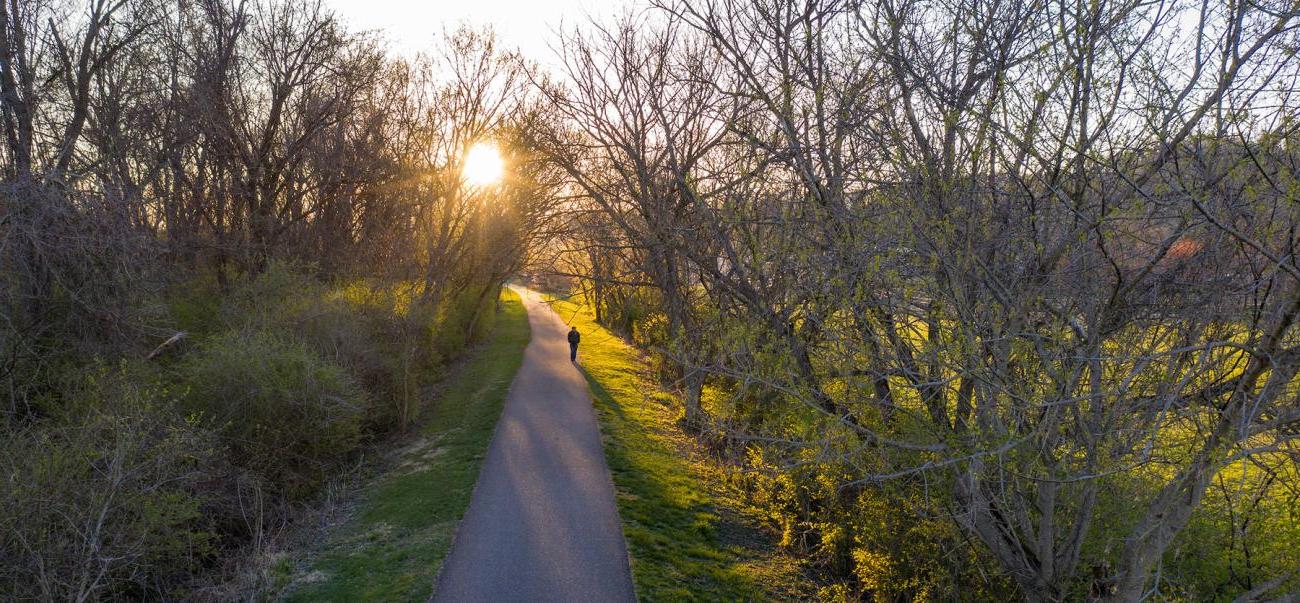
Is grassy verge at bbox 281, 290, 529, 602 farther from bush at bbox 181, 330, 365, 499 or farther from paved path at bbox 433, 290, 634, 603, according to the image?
bush at bbox 181, 330, 365, 499

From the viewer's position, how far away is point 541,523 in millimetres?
11297

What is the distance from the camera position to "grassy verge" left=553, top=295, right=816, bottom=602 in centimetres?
991

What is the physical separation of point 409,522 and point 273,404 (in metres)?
3.77

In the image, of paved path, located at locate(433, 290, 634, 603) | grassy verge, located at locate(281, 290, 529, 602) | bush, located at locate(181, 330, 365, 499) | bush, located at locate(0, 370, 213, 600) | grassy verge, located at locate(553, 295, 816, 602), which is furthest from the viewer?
bush, located at locate(181, 330, 365, 499)

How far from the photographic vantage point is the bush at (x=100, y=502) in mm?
7836

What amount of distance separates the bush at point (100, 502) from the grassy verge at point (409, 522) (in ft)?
5.27

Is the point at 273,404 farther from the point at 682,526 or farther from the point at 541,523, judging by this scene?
the point at 682,526

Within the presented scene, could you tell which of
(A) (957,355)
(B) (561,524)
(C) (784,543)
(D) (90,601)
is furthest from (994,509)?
(D) (90,601)

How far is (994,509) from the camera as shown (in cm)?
701

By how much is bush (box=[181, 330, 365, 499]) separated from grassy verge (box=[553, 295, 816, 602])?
4946mm

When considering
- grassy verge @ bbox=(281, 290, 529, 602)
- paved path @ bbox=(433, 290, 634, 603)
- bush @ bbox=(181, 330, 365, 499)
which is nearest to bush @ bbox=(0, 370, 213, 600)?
grassy verge @ bbox=(281, 290, 529, 602)

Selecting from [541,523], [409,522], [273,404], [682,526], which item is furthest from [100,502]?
[682,526]

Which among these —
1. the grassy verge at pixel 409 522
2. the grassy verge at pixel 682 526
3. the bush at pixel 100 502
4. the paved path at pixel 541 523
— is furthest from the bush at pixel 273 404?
the grassy verge at pixel 682 526

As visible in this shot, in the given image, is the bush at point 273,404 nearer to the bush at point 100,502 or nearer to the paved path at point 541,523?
the bush at point 100,502
